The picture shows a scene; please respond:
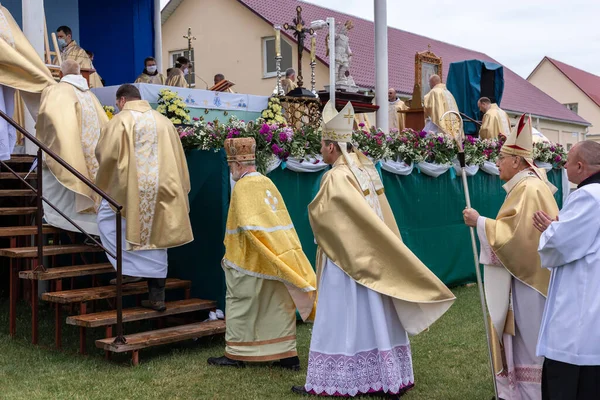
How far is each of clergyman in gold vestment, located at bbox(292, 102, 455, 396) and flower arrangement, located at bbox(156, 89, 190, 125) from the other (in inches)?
156

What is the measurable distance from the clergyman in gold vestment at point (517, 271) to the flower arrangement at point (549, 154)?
7.39 m

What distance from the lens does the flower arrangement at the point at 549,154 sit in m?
12.3

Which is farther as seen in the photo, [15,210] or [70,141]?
[15,210]

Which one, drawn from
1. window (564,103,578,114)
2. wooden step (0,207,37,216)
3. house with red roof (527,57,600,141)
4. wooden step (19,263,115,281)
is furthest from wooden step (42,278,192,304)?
window (564,103,578,114)

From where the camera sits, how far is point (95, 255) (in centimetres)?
751

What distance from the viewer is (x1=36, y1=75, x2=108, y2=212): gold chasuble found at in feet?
22.4

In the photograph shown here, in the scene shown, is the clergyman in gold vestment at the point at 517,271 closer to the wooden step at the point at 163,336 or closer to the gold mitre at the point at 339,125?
the gold mitre at the point at 339,125

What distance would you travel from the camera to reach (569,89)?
1644 inches

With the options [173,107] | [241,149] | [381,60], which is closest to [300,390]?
[241,149]

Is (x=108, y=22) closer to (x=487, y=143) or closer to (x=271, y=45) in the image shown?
(x=487, y=143)

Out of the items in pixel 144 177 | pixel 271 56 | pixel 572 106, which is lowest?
pixel 144 177

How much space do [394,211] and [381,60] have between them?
3594mm

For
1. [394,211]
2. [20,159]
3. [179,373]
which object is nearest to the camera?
[179,373]

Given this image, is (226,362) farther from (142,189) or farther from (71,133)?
(71,133)
